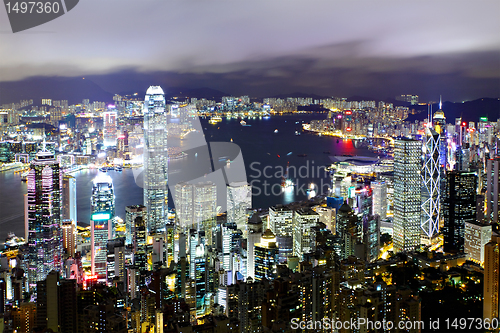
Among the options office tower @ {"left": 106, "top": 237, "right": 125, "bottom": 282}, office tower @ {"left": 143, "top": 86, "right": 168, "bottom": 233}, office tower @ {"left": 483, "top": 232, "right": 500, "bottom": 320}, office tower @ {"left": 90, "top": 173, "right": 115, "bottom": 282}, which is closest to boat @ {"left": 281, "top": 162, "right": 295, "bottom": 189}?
office tower @ {"left": 143, "top": 86, "right": 168, "bottom": 233}

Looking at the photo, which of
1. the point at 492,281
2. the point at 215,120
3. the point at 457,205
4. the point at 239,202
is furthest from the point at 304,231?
the point at 215,120

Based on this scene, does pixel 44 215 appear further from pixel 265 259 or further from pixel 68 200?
pixel 265 259

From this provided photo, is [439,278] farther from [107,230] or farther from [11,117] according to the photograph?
[11,117]

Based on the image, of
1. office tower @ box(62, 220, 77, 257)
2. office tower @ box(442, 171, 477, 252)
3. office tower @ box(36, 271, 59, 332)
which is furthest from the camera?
office tower @ box(442, 171, 477, 252)

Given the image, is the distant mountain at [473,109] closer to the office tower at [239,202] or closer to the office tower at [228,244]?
the office tower at [239,202]

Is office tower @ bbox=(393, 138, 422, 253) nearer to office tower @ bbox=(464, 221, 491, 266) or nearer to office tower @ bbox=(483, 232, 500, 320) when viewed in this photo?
office tower @ bbox=(464, 221, 491, 266)

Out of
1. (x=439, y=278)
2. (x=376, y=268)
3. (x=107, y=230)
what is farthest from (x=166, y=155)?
(x=439, y=278)
